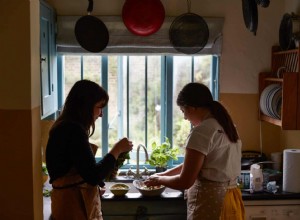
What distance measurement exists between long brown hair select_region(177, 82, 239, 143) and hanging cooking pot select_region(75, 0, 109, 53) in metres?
0.96

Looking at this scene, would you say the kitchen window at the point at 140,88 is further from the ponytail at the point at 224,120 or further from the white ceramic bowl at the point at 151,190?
the ponytail at the point at 224,120

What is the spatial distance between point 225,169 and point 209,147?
15 centimetres

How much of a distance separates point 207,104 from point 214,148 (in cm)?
22

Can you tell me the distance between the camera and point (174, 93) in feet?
9.92

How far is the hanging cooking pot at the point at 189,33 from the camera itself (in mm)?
2840

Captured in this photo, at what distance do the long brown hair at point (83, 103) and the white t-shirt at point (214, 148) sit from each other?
0.49 metres

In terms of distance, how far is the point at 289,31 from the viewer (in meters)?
2.65

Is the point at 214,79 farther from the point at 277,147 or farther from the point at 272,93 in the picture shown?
the point at 277,147

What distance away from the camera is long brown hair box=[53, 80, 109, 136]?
5.68 feet

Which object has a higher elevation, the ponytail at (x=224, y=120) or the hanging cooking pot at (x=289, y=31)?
the hanging cooking pot at (x=289, y=31)

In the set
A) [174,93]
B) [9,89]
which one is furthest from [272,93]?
[9,89]

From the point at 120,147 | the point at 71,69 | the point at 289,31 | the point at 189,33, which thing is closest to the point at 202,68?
the point at 189,33

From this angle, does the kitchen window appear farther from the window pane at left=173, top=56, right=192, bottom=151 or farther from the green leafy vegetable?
the green leafy vegetable

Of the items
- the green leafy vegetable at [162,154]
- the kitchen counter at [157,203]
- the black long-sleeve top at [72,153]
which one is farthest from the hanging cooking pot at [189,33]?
the black long-sleeve top at [72,153]
